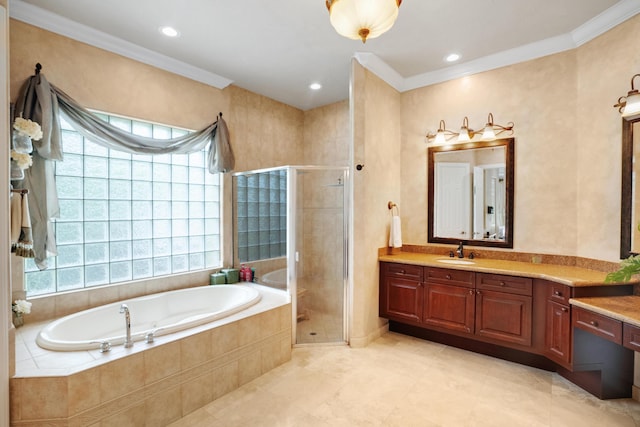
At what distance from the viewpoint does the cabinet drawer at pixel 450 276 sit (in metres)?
2.83

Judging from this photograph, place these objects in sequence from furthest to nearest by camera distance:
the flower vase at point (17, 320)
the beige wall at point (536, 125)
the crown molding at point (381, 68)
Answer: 1. the crown molding at point (381, 68)
2. the beige wall at point (536, 125)
3. the flower vase at point (17, 320)

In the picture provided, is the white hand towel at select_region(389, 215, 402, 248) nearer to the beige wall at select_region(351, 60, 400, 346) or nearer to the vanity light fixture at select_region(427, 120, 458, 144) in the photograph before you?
the beige wall at select_region(351, 60, 400, 346)

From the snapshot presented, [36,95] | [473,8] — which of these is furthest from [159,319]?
[473,8]

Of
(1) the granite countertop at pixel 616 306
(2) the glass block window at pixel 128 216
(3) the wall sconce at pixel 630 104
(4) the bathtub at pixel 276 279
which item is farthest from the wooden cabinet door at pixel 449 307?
(2) the glass block window at pixel 128 216

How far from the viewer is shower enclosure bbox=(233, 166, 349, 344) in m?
3.19

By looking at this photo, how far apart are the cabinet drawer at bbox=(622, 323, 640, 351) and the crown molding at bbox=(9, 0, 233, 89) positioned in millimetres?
4110

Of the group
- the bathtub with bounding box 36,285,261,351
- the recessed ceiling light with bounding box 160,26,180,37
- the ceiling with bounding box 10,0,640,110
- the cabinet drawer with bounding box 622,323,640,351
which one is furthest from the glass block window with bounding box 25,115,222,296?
the cabinet drawer with bounding box 622,323,640,351

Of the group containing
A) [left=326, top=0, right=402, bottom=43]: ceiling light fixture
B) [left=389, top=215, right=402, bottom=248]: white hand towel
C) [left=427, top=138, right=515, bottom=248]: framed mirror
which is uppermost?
[left=326, top=0, right=402, bottom=43]: ceiling light fixture

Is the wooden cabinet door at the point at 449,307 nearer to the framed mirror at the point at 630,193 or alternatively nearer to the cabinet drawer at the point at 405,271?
the cabinet drawer at the point at 405,271

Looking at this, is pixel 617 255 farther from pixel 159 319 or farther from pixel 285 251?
pixel 159 319

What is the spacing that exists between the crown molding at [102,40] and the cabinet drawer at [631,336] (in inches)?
162

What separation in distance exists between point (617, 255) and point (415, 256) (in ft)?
5.40

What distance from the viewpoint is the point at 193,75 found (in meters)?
3.30

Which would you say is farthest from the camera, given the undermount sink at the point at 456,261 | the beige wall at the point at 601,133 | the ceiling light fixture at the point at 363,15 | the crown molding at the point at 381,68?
the crown molding at the point at 381,68
